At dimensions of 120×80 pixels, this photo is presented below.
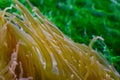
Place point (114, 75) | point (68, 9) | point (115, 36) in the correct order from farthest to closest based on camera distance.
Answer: point (68, 9)
point (115, 36)
point (114, 75)

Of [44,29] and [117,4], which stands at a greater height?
[44,29]

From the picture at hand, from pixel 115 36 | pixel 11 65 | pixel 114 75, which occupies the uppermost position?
pixel 11 65

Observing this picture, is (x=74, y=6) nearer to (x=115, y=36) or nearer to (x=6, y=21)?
(x=115, y=36)

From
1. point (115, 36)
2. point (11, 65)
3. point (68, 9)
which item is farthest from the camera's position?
point (68, 9)

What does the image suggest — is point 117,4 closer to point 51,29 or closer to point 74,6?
point 74,6

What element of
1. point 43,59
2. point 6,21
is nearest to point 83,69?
point 43,59

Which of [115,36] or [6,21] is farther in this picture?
[115,36]
